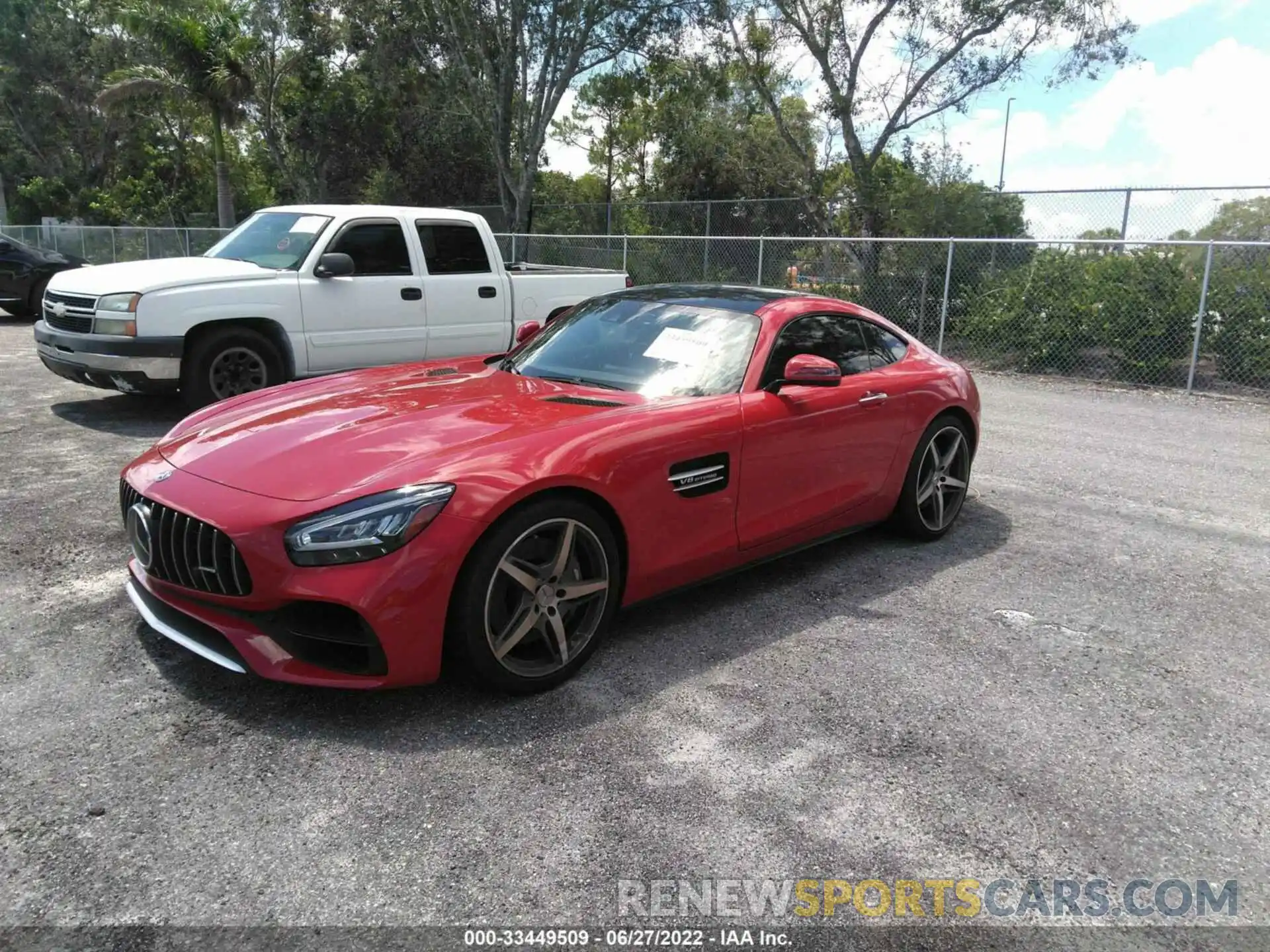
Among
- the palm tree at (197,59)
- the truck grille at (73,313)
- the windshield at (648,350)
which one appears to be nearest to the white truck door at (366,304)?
the truck grille at (73,313)

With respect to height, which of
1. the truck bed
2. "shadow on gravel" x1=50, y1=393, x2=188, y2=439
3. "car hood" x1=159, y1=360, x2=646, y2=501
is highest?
the truck bed

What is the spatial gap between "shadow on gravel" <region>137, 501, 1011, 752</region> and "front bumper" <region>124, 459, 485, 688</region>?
19cm

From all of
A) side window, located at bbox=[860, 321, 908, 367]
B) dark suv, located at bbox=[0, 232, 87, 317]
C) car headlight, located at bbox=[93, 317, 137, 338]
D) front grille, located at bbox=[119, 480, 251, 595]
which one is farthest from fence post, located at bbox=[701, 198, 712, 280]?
front grille, located at bbox=[119, 480, 251, 595]

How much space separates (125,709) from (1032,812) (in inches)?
115

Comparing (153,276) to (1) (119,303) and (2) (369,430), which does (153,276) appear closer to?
(1) (119,303)

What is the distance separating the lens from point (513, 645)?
10.5 ft

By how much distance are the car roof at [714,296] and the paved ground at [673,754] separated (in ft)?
4.41

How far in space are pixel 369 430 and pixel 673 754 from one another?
1634 millimetres

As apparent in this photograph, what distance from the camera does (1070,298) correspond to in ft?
40.2

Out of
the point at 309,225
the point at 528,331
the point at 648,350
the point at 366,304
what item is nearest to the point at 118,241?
the point at 309,225

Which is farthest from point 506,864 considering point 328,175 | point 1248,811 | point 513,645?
point 328,175

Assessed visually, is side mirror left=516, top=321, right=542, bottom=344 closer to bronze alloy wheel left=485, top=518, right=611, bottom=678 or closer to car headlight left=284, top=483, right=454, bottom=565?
bronze alloy wheel left=485, top=518, right=611, bottom=678

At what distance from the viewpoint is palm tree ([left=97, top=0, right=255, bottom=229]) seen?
24.1 m

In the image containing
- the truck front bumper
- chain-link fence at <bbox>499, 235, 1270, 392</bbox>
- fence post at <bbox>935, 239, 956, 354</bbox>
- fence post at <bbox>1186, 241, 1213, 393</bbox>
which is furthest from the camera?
fence post at <bbox>935, 239, 956, 354</bbox>
